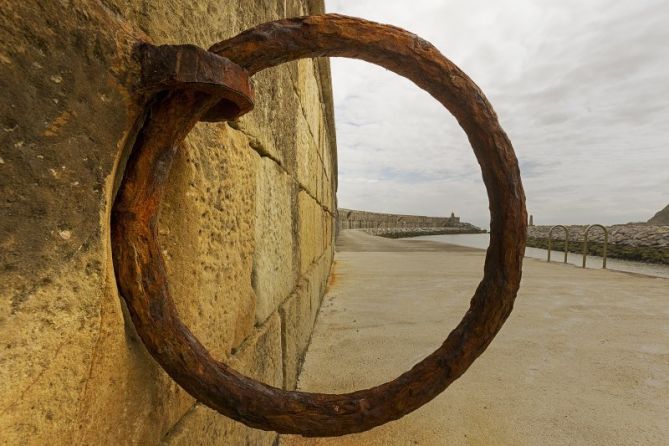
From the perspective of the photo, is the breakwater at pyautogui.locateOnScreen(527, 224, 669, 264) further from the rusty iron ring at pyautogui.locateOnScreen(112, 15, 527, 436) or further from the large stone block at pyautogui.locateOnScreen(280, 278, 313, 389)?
the rusty iron ring at pyautogui.locateOnScreen(112, 15, 527, 436)

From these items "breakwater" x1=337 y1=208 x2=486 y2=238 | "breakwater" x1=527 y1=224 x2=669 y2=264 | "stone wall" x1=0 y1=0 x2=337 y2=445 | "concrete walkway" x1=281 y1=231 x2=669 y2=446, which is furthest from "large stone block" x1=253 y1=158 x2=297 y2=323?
"breakwater" x1=337 y1=208 x2=486 y2=238

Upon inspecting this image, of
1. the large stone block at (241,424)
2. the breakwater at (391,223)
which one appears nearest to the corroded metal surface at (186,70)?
the large stone block at (241,424)

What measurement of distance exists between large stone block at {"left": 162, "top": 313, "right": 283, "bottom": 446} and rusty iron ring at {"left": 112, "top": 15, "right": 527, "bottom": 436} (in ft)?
0.81

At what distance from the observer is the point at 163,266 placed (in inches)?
23.0

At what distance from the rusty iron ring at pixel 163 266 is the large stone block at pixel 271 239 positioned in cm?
67

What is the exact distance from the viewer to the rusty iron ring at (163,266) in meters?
0.56

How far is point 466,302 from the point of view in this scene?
387 cm

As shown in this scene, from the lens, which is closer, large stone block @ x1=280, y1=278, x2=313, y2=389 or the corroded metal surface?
the corroded metal surface

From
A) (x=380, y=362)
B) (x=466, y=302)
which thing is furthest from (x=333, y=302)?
(x=380, y=362)

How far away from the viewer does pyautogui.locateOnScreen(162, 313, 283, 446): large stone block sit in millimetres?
800

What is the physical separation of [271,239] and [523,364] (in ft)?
5.48

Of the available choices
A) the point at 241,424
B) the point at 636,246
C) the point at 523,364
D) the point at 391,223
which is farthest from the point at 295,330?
the point at 391,223

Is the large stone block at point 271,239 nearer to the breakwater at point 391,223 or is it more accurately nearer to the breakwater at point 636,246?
the breakwater at point 636,246

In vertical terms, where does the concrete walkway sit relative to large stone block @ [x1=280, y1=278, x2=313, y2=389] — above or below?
below
